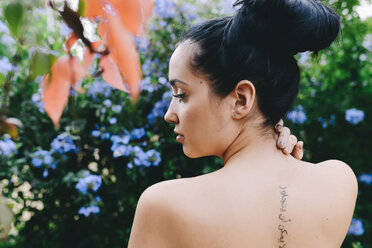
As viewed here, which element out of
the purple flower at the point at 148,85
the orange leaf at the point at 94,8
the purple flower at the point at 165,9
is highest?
the orange leaf at the point at 94,8

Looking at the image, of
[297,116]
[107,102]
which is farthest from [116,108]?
[297,116]

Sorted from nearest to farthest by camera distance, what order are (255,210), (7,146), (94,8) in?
(94,8) < (255,210) < (7,146)

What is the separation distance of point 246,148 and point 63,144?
1.68 meters

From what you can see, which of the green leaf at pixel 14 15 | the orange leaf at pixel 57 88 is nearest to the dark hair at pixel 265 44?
the orange leaf at pixel 57 88

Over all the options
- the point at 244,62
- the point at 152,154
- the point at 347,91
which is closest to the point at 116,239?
the point at 152,154

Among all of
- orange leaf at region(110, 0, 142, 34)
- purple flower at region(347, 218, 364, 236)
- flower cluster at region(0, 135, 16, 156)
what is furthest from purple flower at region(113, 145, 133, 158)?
orange leaf at region(110, 0, 142, 34)

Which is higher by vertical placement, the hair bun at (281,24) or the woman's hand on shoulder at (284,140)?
the hair bun at (281,24)

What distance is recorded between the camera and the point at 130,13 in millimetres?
829

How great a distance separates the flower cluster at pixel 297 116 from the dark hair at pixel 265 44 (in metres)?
1.63

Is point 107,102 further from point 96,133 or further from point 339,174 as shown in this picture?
point 339,174

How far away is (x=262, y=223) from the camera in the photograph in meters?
1.24

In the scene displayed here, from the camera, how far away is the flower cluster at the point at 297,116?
9.90 ft

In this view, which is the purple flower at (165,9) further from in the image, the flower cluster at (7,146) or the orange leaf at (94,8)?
the orange leaf at (94,8)

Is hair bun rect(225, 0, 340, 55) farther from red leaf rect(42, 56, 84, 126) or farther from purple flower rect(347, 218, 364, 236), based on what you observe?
purple flower rect(347, 218, 364, 236)
